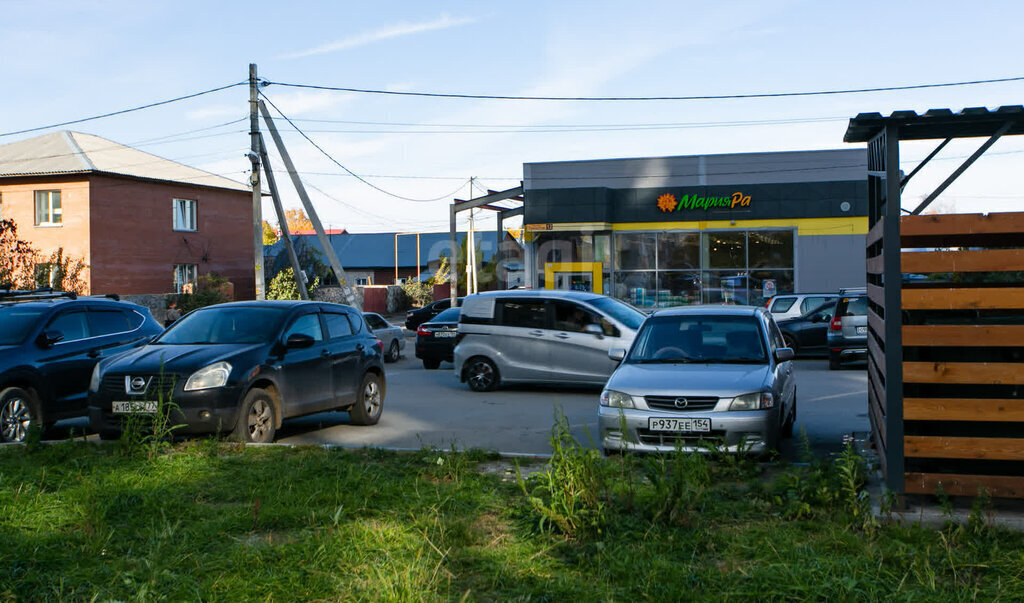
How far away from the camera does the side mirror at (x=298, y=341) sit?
9.79 metres

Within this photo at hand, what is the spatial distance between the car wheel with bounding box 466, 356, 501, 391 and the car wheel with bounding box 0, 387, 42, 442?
23.4 ft

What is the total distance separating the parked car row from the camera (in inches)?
349

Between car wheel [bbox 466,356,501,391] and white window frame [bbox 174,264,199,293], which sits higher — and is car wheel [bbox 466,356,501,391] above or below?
below

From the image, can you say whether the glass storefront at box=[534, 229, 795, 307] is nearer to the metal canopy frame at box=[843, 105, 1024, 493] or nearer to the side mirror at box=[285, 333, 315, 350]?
the side mirror at box=[285, 333, 315, 350]

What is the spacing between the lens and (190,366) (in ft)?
29.2

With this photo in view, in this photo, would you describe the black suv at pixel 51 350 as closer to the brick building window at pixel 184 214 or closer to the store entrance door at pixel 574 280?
the store entrance door at pixel 574 280

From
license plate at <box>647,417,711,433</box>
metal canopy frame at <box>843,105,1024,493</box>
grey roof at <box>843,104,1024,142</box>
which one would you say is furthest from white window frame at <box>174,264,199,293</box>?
metal canopy frame at <box>843,105,1024,493</box>

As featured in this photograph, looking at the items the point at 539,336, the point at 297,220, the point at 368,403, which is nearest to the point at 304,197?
the point at 539,336

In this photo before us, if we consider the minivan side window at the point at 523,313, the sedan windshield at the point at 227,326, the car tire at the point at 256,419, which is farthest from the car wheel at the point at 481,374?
the car tire at the point at 256,419

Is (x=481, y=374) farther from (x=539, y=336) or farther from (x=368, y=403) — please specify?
(x=368, y=403)

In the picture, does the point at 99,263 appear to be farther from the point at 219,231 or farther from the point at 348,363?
the point at 348,363

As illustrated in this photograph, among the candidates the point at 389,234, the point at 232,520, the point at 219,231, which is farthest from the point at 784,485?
the point at 389,234

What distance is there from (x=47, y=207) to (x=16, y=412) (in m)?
28.9

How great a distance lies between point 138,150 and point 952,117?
4051 centimetres
